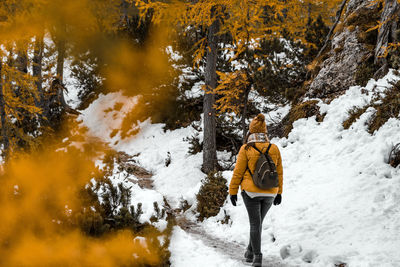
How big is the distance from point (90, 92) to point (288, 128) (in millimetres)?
16414

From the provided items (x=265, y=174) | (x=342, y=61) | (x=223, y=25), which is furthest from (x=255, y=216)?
(x=342, y=61)

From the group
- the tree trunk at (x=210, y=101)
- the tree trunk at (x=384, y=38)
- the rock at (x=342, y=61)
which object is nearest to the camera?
the tree trunk at (x=384, y=38)

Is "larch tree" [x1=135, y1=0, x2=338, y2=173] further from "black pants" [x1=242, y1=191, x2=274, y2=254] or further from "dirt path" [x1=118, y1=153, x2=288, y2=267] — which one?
"black pants" [x1=242, y1=191, x2=274, y2=254]

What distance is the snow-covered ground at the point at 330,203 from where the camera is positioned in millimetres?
3617

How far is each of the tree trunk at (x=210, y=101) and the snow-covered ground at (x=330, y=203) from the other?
1.77 m

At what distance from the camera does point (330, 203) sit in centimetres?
448

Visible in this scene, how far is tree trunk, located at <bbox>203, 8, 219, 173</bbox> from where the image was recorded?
8.36 metres

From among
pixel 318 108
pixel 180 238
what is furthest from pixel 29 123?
pixel 318 108

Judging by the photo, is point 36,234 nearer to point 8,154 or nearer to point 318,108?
point 8,154

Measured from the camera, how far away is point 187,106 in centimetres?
1341

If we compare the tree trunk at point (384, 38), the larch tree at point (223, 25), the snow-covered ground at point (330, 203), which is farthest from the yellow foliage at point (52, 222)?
the tree trunk at point (384, 38)

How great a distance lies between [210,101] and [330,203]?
5.18 m

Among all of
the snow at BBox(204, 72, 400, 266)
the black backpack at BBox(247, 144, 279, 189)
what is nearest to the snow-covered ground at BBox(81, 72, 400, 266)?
the snow at BBox(204, 72, 400, 266)

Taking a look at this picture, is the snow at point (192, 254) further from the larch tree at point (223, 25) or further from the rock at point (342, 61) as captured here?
the rock at point (342, 61)
